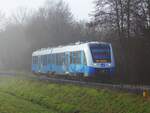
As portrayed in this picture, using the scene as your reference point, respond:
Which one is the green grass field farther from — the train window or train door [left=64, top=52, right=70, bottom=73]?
the train window

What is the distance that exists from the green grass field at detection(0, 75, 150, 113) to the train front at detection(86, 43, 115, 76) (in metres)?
2.92

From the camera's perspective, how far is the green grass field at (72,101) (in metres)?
19.6

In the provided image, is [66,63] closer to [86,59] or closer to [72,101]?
[86,59]

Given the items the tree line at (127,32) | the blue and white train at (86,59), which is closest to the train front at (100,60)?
the blue and white train at (86,59)

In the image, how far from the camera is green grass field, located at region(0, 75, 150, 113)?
19.6 meters

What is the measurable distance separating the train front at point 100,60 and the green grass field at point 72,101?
2925 millimetres

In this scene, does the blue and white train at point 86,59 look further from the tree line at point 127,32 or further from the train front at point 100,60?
the tree line at point 127,32

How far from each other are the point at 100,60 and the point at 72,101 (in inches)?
297

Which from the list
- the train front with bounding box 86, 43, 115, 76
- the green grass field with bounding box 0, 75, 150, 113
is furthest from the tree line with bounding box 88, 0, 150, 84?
the green grass field with bounding box 0, 75, 150, 113

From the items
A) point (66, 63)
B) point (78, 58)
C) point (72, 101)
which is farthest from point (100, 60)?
point (72, 101)

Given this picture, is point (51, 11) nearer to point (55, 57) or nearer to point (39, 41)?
point (39, 41)

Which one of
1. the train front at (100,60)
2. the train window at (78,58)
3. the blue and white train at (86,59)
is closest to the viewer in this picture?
the train front at (100,60)

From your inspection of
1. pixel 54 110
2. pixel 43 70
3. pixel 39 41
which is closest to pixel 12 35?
pixel 39 41

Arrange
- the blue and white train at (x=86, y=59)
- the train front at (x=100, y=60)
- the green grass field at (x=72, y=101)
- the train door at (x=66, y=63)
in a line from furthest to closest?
the train door at (x=66, y=63), the blue and white train at (x=86, y=59), the train front at (x=100, y=60), the green grass field at (x=72, y=101)
